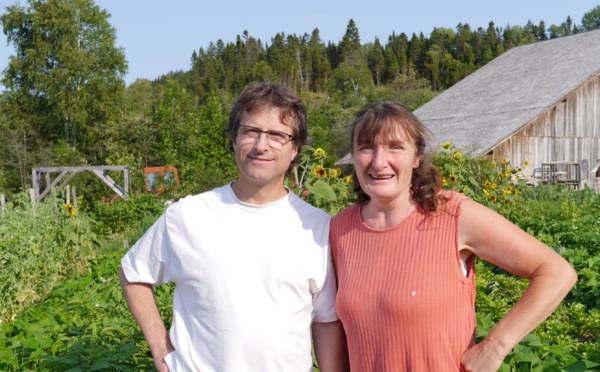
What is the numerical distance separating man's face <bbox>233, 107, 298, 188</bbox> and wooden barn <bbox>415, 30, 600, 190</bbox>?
48.4ft

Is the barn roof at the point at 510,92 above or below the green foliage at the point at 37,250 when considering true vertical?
above

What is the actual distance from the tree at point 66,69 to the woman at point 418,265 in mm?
26990

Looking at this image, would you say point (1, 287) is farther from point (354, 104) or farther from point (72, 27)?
point (354, 104)

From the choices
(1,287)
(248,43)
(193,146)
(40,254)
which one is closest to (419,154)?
(1,287)

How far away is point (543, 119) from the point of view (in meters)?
18.7

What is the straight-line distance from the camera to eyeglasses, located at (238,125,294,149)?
214 centimetres

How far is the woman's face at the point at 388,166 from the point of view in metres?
2.03

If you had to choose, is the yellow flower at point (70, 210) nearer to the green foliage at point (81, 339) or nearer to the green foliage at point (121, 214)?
the green foliage at point (81, 339)

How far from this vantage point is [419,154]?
6.93ft

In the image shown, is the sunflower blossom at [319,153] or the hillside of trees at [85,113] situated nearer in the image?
the sunflower blossom at [319,153]

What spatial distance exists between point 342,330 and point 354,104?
38.3 m

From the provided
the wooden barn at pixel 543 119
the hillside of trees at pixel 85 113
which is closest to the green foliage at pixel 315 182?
the wooden barn at pixel 543 119

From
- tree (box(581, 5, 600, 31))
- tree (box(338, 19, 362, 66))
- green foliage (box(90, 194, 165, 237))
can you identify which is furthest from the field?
tree (box(581, 5, 600, 31))

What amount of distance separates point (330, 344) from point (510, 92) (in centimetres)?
2056
